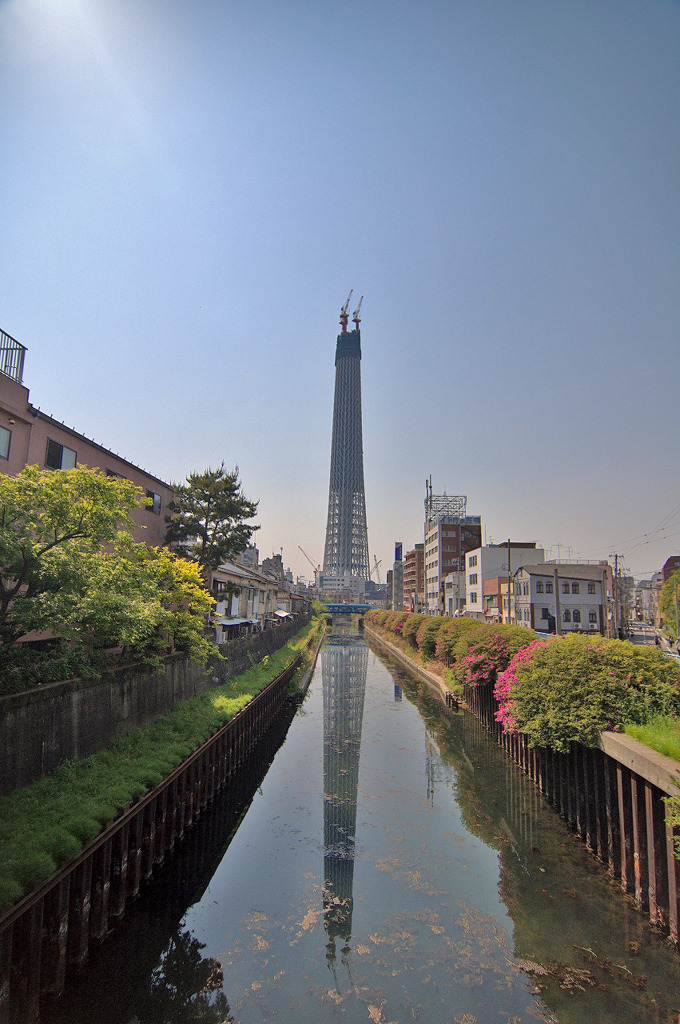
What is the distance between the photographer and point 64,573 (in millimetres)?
10367

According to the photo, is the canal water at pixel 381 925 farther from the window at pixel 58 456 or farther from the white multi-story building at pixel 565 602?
the white multi-story building at pixel 565 602

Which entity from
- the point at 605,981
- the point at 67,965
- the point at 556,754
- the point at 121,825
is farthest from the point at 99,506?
the point at 556,754

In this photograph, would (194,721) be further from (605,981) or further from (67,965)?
(605,981)

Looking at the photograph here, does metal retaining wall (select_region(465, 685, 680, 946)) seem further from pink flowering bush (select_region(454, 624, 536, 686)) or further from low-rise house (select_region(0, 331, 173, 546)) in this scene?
low-rise house (select_region(0, 331, 173, 546))

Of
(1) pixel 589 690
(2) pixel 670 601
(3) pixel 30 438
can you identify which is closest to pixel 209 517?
(3) pixel 30 438

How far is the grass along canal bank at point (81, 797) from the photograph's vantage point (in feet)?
24.3

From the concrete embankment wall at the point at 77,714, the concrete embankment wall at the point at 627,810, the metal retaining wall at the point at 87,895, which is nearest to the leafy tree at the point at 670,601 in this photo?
the concrete embankment wall at the point at 627,810

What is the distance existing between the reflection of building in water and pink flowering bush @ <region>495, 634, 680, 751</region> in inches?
200

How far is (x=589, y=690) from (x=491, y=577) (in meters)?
51.4

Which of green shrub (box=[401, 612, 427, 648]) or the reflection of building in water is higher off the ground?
green shrub (box=[401, 612, 427, 648])

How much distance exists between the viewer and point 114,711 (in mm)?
13133

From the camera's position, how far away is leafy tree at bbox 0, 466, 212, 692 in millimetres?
9930

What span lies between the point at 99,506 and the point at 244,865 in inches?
324

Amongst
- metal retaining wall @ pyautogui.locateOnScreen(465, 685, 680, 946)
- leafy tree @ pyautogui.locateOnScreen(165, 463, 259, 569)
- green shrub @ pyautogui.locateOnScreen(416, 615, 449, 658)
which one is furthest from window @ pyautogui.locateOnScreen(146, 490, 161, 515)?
metal retaining wall @ pyautogui.locateOnScreen(465, 685, 680, 946)
